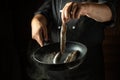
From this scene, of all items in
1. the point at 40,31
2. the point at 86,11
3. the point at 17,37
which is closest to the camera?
the point at 86,11

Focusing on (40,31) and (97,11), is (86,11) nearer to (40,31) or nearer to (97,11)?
(97,11)

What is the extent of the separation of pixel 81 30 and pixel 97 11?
0.17 metres

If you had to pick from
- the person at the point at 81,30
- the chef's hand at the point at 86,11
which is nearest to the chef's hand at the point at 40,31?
the person at the point at 81,30

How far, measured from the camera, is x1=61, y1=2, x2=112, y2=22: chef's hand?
3.06ft

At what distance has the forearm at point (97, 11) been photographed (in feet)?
3.19

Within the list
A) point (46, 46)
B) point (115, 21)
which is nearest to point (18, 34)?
point (46, 46)

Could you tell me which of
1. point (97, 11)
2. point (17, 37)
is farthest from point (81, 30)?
point (17, 37)

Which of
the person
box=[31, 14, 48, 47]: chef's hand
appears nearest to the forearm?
the person

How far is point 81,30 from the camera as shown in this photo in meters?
1.13

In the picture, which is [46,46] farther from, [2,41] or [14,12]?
[14,12]

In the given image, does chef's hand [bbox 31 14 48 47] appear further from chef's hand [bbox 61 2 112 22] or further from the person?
chef's hand [bbox 61 2 112 22]

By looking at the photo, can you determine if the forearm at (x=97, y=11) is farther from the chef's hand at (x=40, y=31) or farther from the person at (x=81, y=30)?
the chef's hand at (x=40, y=31)

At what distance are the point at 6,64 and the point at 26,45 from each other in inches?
10.4

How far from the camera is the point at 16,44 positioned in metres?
1.48
